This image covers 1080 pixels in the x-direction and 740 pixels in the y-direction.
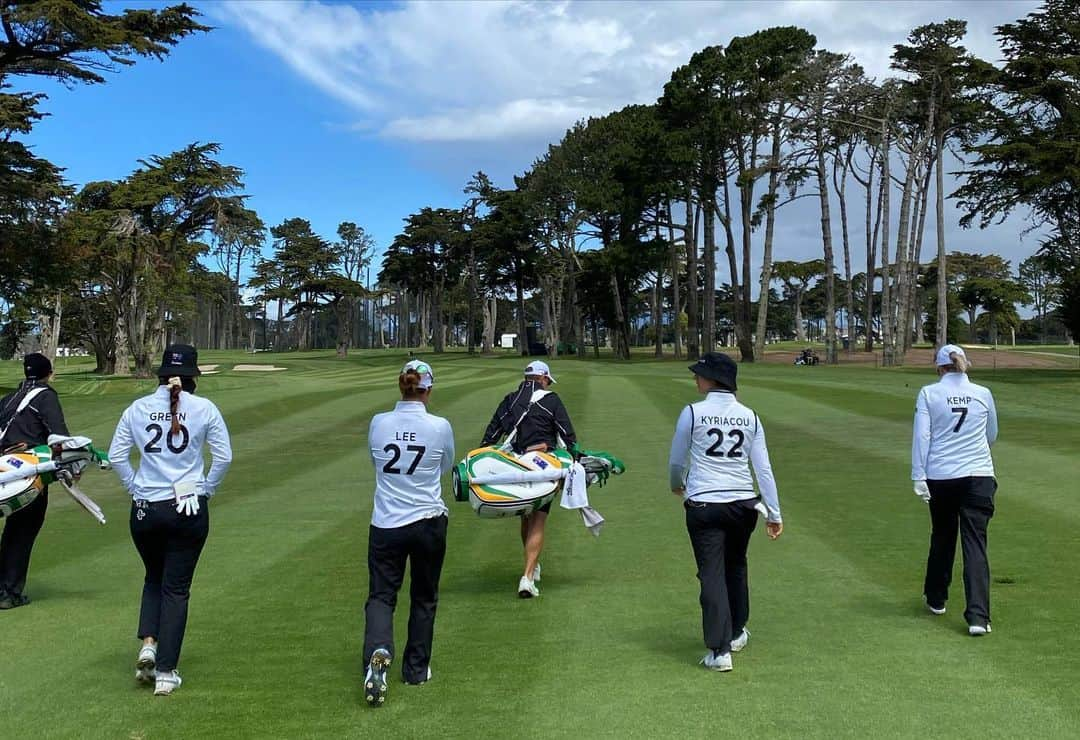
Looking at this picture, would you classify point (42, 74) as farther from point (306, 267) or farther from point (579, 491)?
point (306, 267)

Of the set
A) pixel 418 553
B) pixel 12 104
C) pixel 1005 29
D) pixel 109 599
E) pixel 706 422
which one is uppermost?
pixel 1005 29

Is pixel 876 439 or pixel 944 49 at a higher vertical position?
pixel 944 49

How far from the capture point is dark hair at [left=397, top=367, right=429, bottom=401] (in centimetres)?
598

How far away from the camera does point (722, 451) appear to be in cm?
633

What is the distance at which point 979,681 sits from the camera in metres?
5.91

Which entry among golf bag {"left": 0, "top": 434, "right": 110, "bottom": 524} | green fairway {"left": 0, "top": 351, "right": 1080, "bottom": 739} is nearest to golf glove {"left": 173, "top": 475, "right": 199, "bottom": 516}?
green fairway {"left": 0, "top": 351, "right": 1080, "bottom": 739}

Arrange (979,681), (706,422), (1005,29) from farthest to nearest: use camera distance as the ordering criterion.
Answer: (1005,29) < (706,422) < (979,681)

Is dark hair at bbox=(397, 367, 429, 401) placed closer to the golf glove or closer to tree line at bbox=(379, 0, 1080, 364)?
the golf glove

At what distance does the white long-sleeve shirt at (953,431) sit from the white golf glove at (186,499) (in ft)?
17.1

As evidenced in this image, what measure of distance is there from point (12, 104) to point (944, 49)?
44.5m

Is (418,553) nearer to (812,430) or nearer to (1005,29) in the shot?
(812,430)

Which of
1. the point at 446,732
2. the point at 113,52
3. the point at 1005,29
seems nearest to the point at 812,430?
the point at 446,732

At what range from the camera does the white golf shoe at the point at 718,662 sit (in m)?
6.21

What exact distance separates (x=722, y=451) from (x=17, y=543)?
19.7 feet
